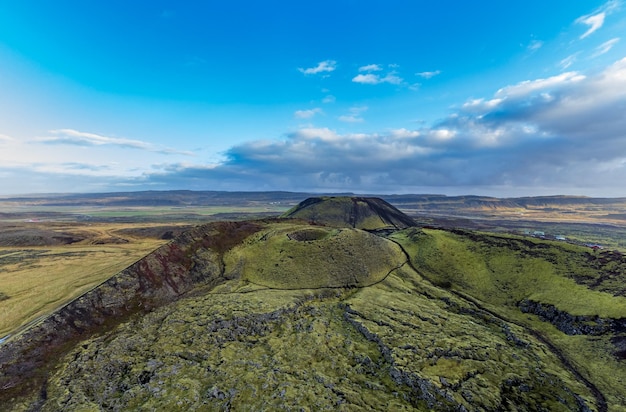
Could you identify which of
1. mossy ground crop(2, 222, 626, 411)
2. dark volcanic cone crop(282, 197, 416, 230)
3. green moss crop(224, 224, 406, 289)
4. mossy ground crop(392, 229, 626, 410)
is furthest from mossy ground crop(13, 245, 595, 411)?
dark volcanic cone crop(282, 197, 416, 230)

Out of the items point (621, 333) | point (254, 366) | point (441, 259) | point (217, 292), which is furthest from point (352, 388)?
point (441, 259)

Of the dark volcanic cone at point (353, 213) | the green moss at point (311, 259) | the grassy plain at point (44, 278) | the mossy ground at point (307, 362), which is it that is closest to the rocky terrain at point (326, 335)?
the mossy ground at point (307, 362)

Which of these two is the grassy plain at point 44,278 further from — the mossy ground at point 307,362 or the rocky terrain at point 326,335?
the mossy ground at point 307,362

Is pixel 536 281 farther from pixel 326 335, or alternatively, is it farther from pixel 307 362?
pixel 307 362

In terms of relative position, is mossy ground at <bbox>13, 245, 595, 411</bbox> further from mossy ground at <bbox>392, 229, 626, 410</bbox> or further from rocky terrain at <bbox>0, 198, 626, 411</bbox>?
mossy ground at <bbox>392, 229, 626, 410</bbox>

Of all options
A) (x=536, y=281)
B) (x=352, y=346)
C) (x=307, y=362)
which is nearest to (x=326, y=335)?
(x=352, y=346)

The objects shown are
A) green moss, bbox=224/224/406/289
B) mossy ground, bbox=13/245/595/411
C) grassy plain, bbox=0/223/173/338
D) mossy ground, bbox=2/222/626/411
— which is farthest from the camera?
green moss, bbox=224/224/406/289
